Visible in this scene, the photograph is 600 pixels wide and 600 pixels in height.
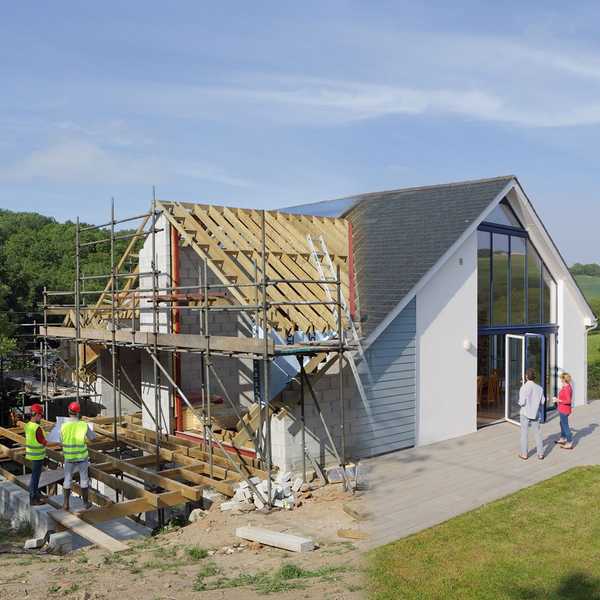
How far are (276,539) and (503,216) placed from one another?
31.6ft

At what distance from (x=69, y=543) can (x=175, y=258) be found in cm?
599

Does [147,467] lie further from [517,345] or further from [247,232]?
[517,345]

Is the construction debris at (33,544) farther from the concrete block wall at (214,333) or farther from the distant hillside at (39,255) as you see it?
the distant hillside at (39,255)

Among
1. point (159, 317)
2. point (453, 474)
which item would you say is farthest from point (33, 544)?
point (453, 474)

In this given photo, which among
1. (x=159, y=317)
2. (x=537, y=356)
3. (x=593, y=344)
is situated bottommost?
(x=593, y=344)

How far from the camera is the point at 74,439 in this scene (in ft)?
30.7

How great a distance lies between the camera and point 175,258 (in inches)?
512

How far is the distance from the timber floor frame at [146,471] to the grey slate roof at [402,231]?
3.39 meters

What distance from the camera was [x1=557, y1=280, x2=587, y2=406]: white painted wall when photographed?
55.5 ft

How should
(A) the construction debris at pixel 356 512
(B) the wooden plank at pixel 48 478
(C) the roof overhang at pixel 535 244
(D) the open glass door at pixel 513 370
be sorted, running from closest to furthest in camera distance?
1. (A) the construction debris at pixel 356 512
2. (B) the wooden plank at pixel 48 478
3. (C) the roof overhang at pixel 535 244
4. (D) the open glass door at pixel 513 370

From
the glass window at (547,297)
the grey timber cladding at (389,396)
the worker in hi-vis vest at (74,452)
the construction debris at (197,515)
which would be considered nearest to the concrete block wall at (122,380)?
the worker in hi-vis vest at (74,452)

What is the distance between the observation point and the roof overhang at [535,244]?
1162cm

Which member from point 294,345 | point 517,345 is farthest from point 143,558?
point 517,345

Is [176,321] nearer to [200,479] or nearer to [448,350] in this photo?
[200,479]
